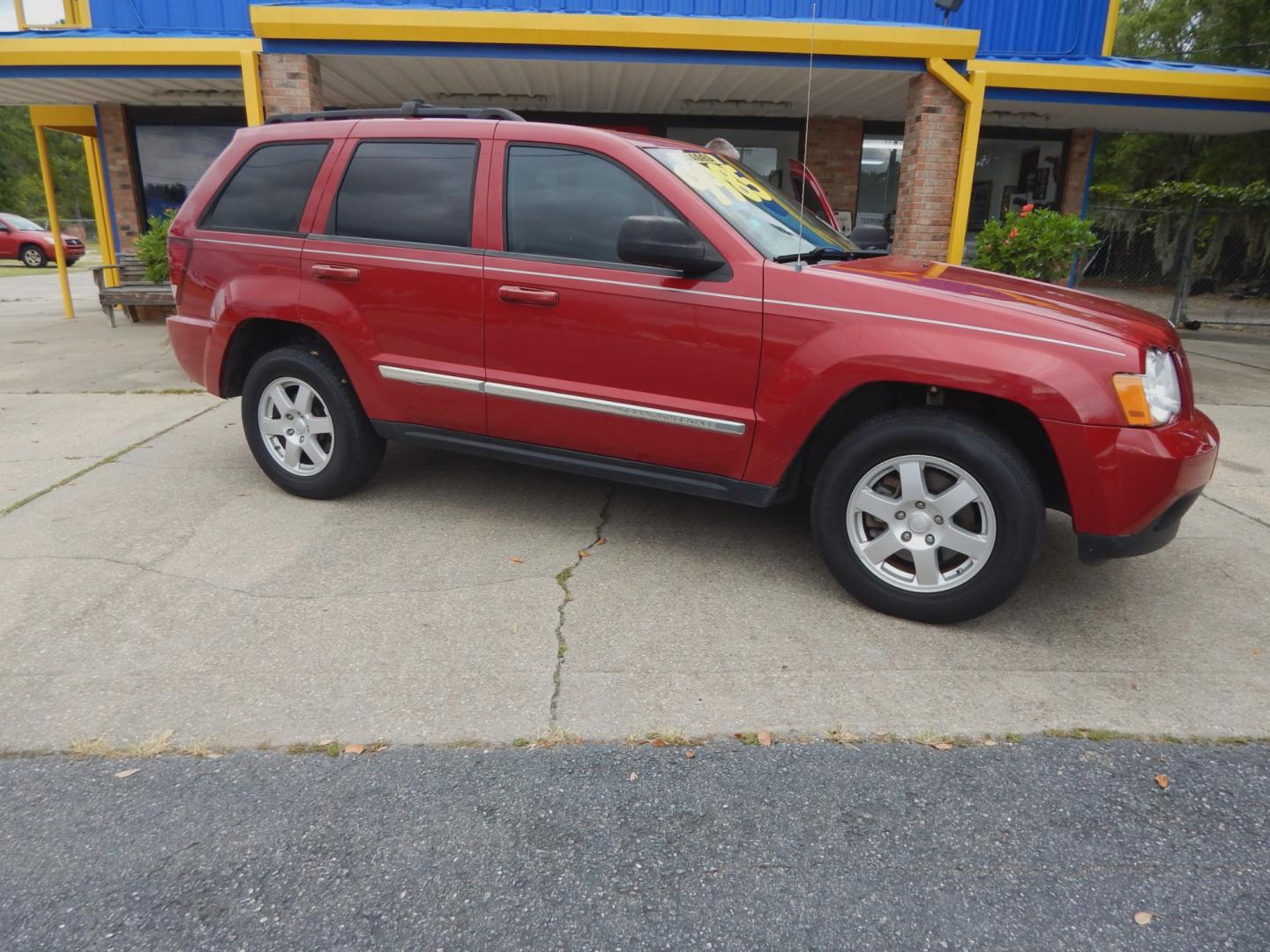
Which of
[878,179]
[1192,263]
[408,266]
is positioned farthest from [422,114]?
[1192,263]

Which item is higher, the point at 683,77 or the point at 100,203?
the point at 683,77

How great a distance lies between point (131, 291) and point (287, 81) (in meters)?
4.57

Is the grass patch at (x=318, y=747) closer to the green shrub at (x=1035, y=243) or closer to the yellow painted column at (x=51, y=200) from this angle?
the green shrub at (x=1035, y=243)

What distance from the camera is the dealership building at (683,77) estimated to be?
8.52 meters

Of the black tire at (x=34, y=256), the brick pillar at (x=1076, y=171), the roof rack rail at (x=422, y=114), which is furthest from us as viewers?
the black tire at (x=34, y=256)

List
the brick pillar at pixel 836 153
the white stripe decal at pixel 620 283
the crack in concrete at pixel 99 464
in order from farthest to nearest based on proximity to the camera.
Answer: the brick pillar at pixel 836 153 < the crack in concrete at pixel 99 464 < the white stripe decal at pixel 620 283

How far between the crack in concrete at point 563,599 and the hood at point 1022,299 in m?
1.70

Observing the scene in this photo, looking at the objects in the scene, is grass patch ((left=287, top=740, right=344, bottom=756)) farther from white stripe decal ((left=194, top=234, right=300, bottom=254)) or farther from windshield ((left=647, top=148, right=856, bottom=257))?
white stripe decal ((left=194, top=234, right=300, bottom=254))

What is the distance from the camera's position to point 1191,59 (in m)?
24.9

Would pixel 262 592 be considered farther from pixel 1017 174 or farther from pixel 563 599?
pixel 1017 174

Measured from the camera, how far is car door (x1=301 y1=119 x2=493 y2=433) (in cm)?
416

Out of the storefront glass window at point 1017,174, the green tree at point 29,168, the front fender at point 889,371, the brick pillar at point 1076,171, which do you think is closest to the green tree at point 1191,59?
the brick pillar at point 1076,171

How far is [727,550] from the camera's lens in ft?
14.0

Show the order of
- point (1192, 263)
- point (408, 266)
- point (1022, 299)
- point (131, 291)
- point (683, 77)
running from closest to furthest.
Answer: point (1022, 299) → point (408, 266) → point (683, 77) → point (131, 291) → point (1192, 263)
